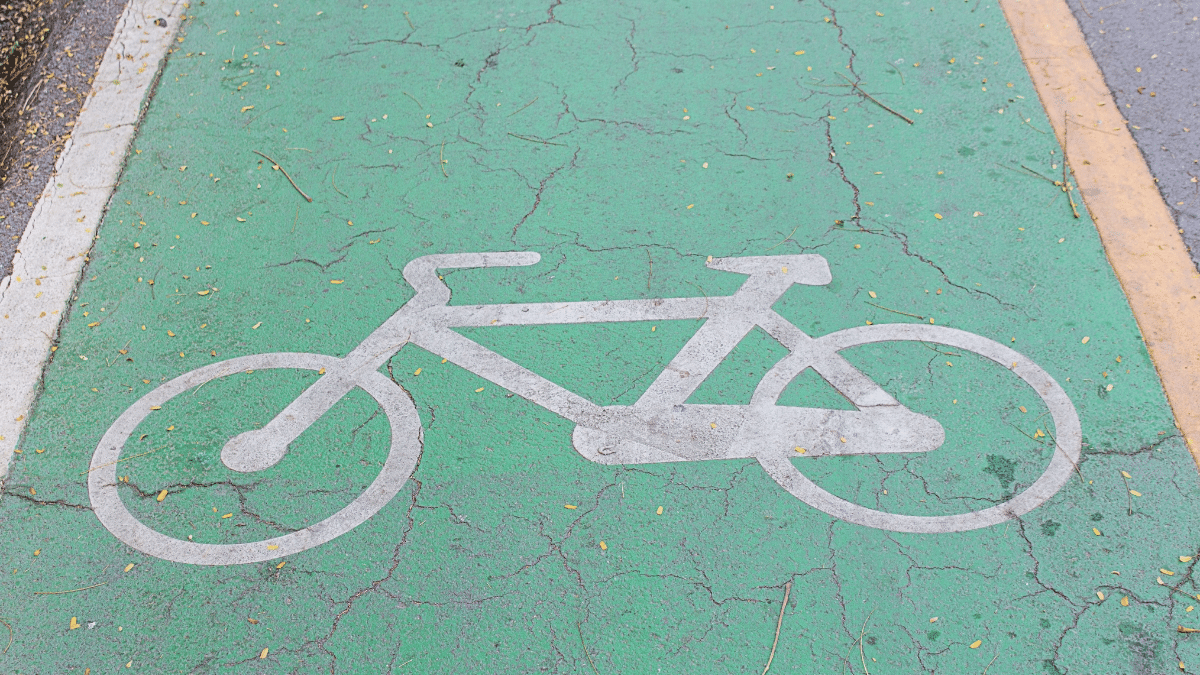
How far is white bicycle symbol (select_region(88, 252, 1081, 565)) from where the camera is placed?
10.7ft

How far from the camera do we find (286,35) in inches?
225

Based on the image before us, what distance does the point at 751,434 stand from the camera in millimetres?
3463

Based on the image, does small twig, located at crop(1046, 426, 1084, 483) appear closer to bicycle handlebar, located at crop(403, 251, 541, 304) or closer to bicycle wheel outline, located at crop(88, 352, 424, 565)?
bicycle handlebar, located at crop(403, 251, 541, 304)

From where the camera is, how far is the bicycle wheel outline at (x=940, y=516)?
10.5 ft

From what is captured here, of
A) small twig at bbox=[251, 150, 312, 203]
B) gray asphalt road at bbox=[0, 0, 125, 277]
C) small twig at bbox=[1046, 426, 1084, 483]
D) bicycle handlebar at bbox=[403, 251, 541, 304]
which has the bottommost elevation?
small twig at bbox=[1046, 426, 1084, 483]

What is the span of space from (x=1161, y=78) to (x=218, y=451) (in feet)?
18.5

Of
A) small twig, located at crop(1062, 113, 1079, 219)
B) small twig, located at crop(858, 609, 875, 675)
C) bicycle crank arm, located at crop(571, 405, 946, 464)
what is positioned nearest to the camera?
small twig, located at crop(858, 609, 875, 675)

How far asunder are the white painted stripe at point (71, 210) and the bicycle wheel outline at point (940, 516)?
3.30 metres

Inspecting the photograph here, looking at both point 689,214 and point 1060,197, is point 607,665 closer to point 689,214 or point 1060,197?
point 689,214

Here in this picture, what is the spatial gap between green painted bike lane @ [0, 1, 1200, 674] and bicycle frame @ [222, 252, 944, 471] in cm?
6

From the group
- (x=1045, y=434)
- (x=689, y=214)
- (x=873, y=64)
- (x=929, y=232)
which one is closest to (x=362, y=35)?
(x=689, y=214)

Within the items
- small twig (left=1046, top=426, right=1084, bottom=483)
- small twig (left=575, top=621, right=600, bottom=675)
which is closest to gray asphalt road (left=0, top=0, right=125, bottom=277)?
small twig (left=575, top=621, right=600, bottom=675)

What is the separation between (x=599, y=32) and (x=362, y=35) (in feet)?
5.36

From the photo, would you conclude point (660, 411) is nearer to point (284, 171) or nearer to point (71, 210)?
point (284, 171)
